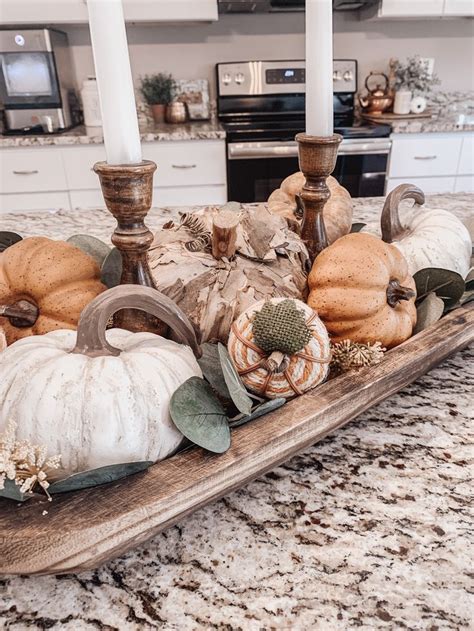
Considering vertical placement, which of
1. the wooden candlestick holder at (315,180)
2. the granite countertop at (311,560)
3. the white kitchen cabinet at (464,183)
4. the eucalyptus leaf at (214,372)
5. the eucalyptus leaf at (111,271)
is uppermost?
the wooden candlestick holder at (315,180)

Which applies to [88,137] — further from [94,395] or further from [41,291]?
[94,395]

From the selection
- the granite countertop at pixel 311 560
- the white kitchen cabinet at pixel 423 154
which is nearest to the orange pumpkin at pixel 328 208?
the granite countertop at pixel 311 560

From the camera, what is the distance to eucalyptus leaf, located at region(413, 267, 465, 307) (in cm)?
69

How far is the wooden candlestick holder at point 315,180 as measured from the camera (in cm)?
69

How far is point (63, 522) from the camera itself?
37 centimetres

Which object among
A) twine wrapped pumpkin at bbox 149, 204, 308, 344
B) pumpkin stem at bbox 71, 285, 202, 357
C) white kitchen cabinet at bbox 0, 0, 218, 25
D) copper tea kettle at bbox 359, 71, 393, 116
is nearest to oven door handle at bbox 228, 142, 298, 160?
white kitchen cabinet at bbox 0, 0, 218, 25

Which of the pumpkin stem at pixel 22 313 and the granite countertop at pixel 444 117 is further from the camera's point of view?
the granite countertop at pixel 444 117

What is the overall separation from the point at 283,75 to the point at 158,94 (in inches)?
29.7

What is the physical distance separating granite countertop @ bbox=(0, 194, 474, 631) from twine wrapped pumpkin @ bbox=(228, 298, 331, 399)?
0.29 feet

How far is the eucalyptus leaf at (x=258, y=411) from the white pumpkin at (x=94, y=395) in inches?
2.2

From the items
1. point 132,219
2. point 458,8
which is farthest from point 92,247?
point 458,8

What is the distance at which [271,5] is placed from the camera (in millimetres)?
2697

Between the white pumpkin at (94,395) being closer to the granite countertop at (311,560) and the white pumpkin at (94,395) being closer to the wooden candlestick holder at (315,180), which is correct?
the granite countertop at (311,560)

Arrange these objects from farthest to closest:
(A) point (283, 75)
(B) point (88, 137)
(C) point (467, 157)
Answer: (A) point (283, 75) → (C) point (467, 157) → (B) point (88, 137)
